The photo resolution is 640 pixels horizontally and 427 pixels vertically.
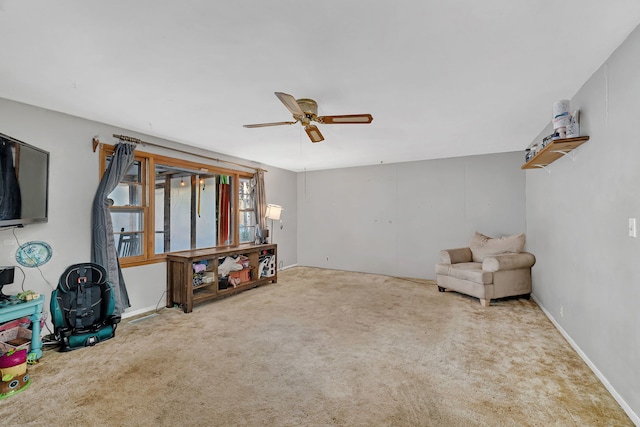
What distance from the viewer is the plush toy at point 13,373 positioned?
2012 mm

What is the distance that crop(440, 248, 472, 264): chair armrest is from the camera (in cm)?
465

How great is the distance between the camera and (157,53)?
1992 mm

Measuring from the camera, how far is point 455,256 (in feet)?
15.5

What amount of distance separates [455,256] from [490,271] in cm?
77

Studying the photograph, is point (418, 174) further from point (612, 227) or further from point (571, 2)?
point (571, 2)

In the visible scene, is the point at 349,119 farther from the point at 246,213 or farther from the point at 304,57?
the point at 246,213

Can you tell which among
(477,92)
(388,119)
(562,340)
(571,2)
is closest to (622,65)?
(571,2)

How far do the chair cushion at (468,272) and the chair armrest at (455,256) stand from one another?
9 cm

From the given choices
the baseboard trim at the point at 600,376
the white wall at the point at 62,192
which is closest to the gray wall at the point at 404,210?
the baseboard trim at the point at 600,376

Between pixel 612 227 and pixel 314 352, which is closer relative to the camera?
pixel 612 227

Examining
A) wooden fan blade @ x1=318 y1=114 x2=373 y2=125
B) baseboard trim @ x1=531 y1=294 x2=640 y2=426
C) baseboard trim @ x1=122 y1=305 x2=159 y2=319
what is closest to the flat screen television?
baseboard trim @ x1=122 y1=305 x2=159 y2=319

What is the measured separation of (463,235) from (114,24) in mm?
5446

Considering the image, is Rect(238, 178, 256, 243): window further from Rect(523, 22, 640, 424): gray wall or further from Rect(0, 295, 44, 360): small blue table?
Rect(523, 22, 640, 424): gray wall

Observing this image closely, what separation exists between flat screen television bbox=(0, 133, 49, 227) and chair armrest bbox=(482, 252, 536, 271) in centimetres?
514
